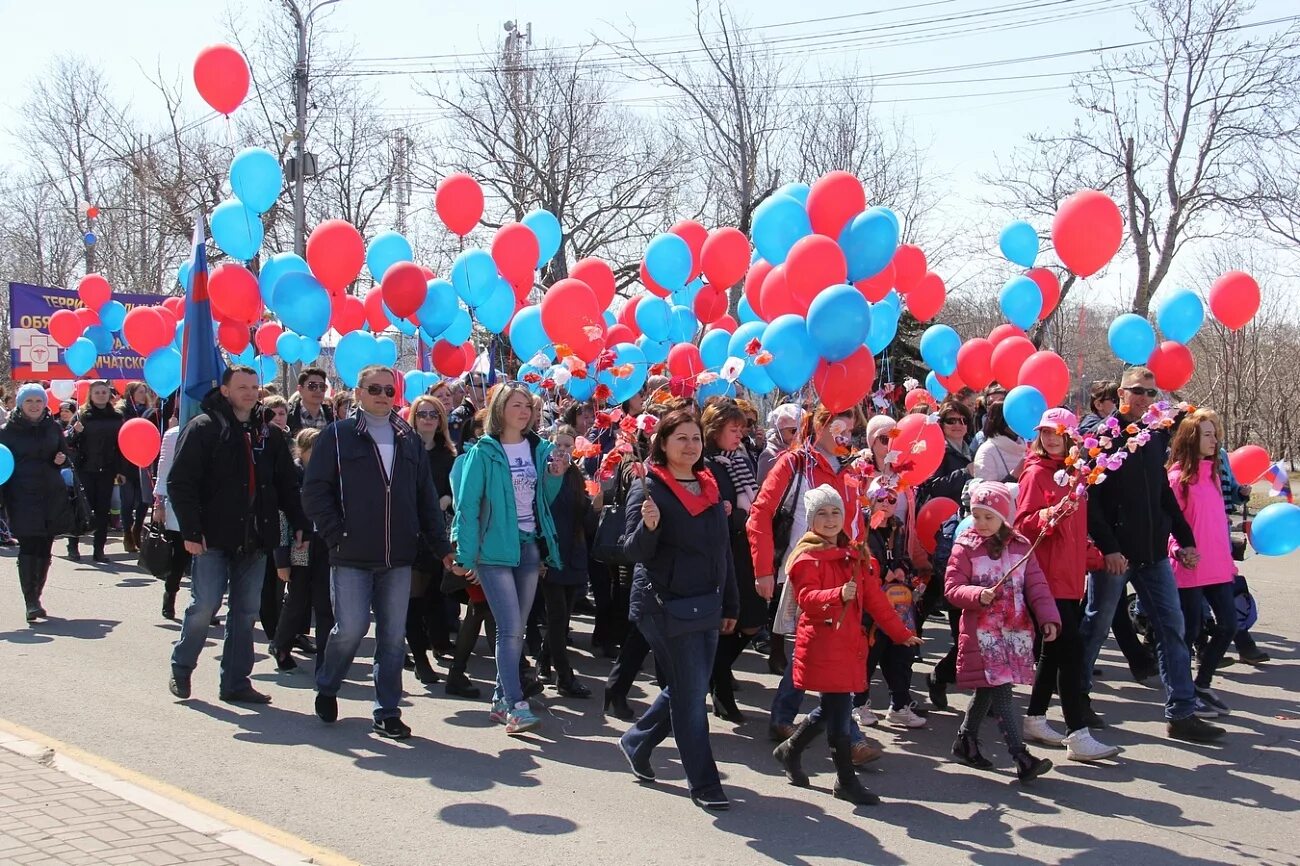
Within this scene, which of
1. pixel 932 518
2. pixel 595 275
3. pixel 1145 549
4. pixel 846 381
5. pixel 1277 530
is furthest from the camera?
pixel 595 275

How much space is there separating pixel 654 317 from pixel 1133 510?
637cm

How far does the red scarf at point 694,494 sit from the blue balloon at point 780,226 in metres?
3.66

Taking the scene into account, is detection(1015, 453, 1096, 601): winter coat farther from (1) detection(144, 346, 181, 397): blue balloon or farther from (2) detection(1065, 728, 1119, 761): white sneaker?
(1) detection(144, 346, 181, 397): blue balloon

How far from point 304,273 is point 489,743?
5.72 meters

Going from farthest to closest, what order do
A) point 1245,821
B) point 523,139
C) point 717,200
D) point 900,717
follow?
1. point 523,139
2. point 717,200
3. point 900,717
4. point 1245,821

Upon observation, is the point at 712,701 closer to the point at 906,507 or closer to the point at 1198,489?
the point at 906,507

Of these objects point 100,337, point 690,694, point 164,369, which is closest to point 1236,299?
point 690,694

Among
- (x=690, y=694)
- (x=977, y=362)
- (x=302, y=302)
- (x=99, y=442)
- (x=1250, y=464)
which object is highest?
(x=302, y=302)

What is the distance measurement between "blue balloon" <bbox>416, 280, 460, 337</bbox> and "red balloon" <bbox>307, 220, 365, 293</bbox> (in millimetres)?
685

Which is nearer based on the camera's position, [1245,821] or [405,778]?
[1245,821]

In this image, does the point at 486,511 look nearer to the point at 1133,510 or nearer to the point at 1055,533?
the point at 1055,533

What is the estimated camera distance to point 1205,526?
7.76m

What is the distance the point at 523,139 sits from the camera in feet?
91.2

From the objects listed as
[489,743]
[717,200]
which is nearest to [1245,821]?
[489,743]
